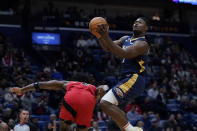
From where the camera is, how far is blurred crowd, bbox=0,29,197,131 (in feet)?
42.9

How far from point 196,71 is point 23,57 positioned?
9.66 metres

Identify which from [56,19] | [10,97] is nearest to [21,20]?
[56,19]

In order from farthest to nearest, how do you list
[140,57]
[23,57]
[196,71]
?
[196,71] < [23,57] < [140,57]

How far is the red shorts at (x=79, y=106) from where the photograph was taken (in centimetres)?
565

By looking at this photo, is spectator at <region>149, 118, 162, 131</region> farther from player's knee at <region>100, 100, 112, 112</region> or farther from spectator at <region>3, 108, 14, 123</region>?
player's knee at <region>100, 100, 112, 112</region>

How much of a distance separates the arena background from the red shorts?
6244mm

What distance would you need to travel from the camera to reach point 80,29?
813 inches

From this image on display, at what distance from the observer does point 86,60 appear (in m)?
17.6

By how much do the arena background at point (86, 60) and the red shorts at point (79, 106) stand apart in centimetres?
624

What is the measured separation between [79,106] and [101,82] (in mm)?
10532

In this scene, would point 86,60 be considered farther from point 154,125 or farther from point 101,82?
point 154,125

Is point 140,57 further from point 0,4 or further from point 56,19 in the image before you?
point 0,4

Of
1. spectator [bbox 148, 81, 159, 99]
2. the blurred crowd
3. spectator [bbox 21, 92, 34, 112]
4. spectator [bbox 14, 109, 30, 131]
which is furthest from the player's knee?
spectator [bbox 148, 81, 159, 99]

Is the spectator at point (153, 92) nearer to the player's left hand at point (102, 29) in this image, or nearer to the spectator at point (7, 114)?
the spectator at point (7, 114)
